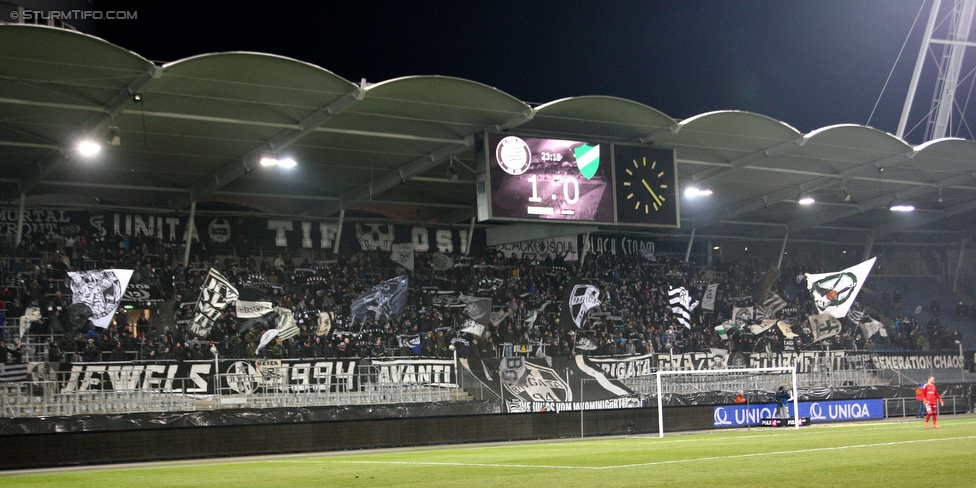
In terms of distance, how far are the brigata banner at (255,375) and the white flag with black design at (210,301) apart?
372cm

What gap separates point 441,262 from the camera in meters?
37.7

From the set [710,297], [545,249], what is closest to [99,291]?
[545,249]

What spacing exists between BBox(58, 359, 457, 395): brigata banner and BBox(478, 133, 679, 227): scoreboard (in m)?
6.04

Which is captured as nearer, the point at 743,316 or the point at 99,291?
the point at 99,291

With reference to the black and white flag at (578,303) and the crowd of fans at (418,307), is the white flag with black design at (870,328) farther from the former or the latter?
the black and white flag at (578,303)

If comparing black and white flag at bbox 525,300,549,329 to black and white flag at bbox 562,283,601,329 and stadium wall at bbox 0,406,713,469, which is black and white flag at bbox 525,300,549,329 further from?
stadium wall at bbox 0,406,713,469

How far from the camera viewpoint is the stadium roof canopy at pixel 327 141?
2225cm

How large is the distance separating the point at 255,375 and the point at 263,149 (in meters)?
6.60

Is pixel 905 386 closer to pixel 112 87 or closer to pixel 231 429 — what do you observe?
pixel 231 429

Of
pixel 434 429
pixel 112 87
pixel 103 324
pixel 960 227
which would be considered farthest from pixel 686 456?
pixel 960 227

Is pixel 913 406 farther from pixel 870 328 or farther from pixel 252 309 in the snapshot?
pixel 252 309

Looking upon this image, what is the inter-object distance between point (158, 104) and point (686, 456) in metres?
16.0

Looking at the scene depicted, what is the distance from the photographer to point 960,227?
155 feet

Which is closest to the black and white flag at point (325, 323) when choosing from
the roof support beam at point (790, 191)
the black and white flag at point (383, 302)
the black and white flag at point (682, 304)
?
the black and white flag at point (383, 302)
